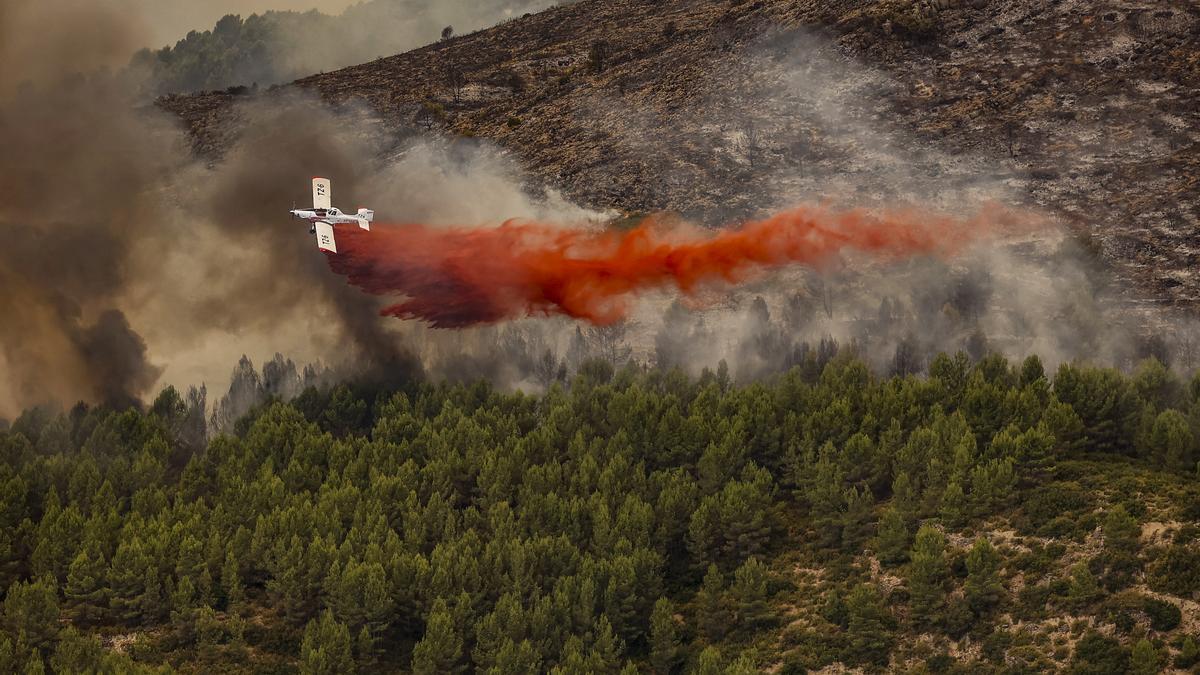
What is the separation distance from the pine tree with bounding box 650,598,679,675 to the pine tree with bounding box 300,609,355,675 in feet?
81.6

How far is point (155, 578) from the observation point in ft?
447

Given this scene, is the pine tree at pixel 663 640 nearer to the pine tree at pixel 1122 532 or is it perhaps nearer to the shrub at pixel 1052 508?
the shrub at pixel 1052 508

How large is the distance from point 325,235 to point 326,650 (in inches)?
1807

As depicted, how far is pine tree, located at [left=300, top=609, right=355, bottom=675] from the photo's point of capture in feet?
407

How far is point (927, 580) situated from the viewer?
12688 centimetres

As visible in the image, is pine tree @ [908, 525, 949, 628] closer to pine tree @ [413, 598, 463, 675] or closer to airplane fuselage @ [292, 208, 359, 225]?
pine tree @ [413, 598, 463, 675]

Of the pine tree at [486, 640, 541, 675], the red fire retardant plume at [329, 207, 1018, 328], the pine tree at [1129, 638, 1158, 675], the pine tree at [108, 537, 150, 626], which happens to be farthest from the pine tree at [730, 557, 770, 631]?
the red fire retardant plume at [329, 207, 1018, 328]

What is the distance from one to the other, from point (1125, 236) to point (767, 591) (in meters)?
74.4

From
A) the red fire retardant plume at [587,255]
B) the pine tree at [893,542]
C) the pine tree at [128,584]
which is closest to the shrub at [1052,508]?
the pine tree at [893,542]

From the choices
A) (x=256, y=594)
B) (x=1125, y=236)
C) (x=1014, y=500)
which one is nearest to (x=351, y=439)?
(x=256, y=594)

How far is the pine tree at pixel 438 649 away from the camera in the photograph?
126 meters

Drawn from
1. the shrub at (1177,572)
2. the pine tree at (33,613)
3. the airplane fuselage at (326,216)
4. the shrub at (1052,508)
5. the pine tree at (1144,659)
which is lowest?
the pine tree at (1144,659)

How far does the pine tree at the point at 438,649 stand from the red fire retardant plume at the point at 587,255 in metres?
64.2

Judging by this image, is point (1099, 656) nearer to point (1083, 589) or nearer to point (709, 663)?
point (1083, 589)
